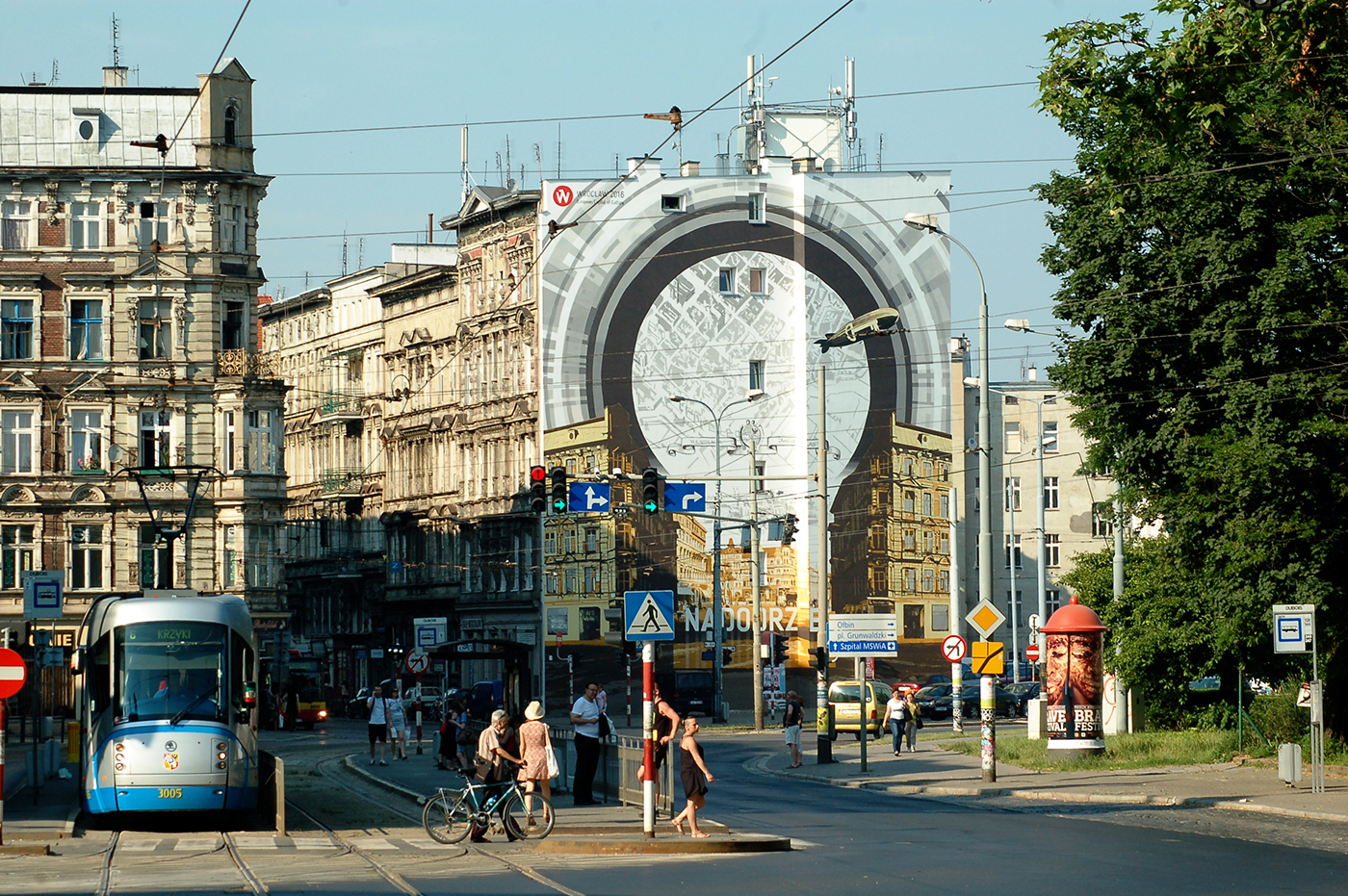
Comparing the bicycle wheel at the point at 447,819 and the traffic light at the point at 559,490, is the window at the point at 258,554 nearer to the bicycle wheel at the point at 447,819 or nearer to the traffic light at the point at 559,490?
the traffic light at the point at 559,490

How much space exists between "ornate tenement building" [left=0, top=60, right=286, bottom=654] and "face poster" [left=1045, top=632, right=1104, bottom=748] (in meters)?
38.4

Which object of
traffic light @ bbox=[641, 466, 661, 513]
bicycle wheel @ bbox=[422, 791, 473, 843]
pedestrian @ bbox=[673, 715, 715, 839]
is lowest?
bicycle wheel @ bbox=[422, 791, 473, 843]

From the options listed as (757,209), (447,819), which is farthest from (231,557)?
(447,819)


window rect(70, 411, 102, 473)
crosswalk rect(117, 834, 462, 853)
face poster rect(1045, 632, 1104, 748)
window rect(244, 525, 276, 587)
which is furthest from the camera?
window rect(244, 525, 276, 587)

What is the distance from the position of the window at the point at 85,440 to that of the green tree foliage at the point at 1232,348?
43.0m

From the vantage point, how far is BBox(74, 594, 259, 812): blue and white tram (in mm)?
24719

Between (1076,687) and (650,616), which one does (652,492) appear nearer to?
(1076,687)

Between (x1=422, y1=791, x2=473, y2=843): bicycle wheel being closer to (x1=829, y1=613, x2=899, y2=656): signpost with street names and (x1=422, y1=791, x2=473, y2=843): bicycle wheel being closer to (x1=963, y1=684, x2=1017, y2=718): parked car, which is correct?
(x1=829, y1=613, x2=899, y2=656): signpost with street names

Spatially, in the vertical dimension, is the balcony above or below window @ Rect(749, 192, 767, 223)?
below

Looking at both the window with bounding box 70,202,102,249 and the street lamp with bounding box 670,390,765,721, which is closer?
the street lamp with bounding box 670,390,765,721

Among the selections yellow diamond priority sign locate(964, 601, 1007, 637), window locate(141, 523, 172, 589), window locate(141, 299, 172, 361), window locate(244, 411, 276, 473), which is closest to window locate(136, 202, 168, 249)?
window locate(141, 299, 172, 361)

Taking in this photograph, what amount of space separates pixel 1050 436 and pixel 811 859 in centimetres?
8850

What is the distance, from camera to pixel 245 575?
70.2 meters

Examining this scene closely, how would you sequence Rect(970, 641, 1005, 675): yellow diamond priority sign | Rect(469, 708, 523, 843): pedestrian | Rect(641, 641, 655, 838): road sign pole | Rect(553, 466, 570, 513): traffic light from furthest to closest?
Rect(553, 466, 570, 513): traffic light, Rect(970, 641, 1005, 675): yellow diamond priority sign, Rect(469, 708, 523, 843): pedestrian, Rect(641, 641, 655, 838): road sign pole
